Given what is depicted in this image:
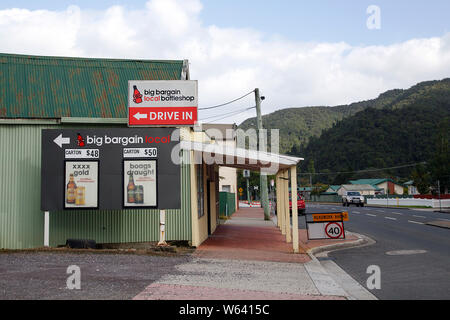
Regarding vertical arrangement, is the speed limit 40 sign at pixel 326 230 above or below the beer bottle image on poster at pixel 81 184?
below

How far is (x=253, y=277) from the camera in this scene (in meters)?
10.0

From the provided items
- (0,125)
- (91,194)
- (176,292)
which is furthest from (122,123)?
(176,292)

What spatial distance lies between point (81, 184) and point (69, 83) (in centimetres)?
469

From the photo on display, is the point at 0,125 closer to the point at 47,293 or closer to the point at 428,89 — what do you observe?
the point at 47,293

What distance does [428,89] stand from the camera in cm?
17438

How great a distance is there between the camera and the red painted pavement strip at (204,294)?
7.64 metres

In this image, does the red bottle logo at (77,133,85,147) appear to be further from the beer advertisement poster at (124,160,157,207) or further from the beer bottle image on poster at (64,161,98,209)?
the beer advertisement poster at (124,160,157,207)

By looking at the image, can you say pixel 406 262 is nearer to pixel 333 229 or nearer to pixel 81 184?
pixel 333 229

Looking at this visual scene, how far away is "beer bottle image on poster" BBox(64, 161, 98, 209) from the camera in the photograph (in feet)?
44.5

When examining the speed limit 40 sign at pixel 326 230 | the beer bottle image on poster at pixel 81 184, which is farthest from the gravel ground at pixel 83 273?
the speed limit 40 sign at pixel 326 230

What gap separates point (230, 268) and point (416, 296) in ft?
14.2

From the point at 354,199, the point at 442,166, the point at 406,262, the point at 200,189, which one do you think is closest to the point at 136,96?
the point at 200,189

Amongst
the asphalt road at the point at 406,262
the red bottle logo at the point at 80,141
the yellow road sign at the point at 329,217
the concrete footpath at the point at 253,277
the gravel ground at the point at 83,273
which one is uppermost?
the red bottle logo at the point at 80,141

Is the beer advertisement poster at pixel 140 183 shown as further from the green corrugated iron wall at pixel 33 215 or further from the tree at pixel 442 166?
the tree at pixel 442 166
